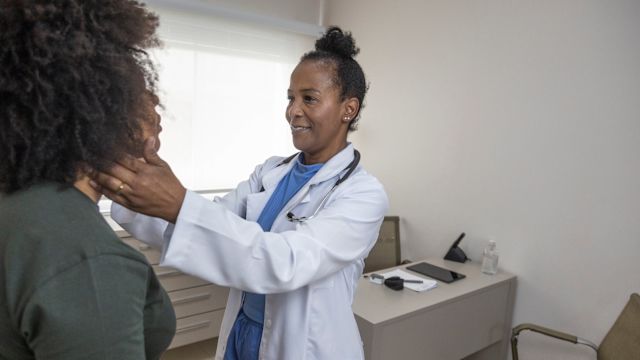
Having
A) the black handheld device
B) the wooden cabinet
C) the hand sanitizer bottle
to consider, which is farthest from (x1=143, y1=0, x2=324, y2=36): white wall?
the hand sanitizer bottle

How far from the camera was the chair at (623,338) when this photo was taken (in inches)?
56.9

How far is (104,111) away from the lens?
1.77 ft

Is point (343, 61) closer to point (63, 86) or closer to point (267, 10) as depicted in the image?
point (63, 86)

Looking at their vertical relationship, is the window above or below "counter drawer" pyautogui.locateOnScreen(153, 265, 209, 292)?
above

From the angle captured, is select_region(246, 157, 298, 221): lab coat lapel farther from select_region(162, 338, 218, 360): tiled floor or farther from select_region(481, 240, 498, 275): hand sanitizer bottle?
select_region(162, 338, 218, 360): tiled floor

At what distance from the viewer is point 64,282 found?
1.52 feet

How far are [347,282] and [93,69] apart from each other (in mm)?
751

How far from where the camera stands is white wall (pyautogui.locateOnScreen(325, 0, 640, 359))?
5.42 feet

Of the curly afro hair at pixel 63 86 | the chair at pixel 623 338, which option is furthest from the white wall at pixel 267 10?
the chair at pixel 623 338

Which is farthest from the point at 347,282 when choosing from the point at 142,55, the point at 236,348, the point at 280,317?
the point at 142,55

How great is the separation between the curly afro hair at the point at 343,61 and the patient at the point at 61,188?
0.71 metres

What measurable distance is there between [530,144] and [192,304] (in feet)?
6.32

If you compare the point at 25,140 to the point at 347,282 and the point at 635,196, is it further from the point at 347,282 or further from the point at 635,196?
the point at 635,196

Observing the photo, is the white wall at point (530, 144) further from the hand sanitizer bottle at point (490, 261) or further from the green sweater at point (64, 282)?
the green sweater at point (64, 282)
